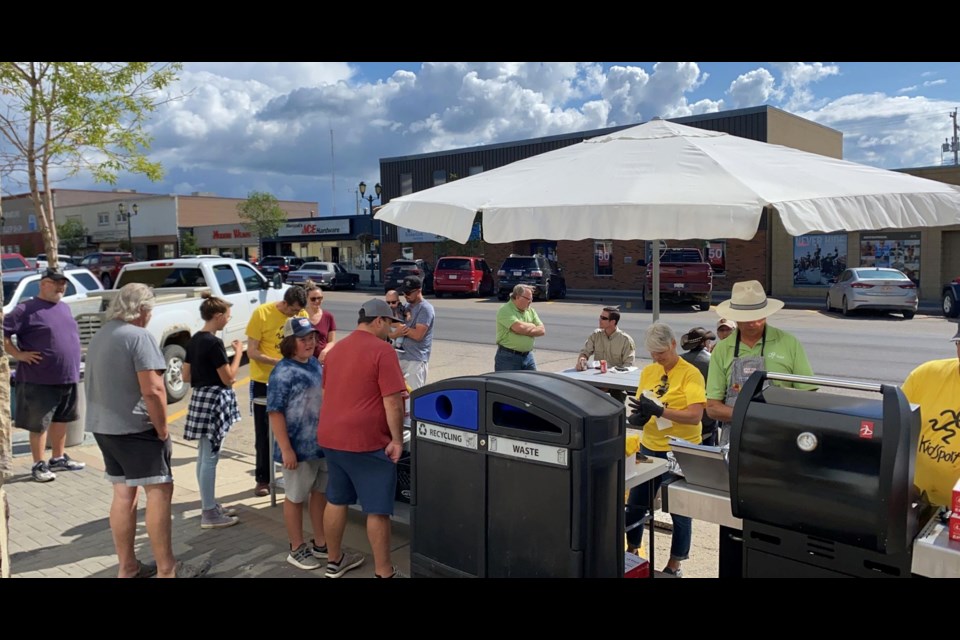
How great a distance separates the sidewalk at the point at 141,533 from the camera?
4754mm

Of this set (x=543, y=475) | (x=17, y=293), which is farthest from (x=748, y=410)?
(x=17, y=293)

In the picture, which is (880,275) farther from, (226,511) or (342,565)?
(342,565)

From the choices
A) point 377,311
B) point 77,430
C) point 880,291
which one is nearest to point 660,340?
point 377,311

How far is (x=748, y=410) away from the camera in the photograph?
2857 mm

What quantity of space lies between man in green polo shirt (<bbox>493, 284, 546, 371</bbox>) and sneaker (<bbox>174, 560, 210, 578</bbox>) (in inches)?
133

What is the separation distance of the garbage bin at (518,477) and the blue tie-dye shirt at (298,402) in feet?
5.13

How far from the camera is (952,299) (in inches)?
752

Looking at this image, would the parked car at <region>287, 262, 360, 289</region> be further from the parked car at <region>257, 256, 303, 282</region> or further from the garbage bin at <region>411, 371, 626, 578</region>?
the garbage bin at <region>411, 371, 626, 578</region>

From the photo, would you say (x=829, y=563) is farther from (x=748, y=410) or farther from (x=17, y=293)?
(x=17, y=293)

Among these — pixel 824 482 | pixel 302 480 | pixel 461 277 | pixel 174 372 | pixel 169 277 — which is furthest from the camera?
pixel 461 277

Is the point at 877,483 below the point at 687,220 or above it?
below

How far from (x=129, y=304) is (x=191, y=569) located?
175 centimetres

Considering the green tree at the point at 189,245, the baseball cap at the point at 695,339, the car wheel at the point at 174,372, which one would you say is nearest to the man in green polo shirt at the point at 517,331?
the baseball cap at the point at 695,339

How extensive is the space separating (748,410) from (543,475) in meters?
0.84
